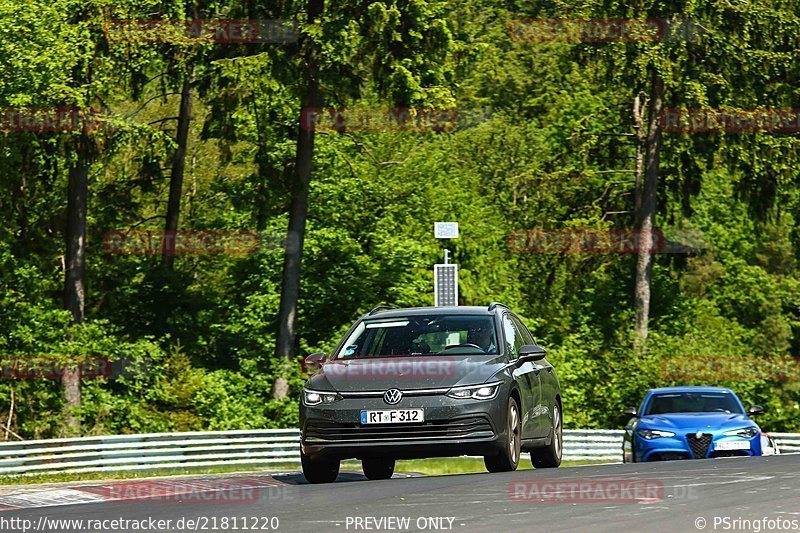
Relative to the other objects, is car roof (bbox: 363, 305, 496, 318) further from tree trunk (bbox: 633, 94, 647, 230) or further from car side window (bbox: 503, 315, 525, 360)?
tree trunk (bbox: 633, 94, 647, 230)

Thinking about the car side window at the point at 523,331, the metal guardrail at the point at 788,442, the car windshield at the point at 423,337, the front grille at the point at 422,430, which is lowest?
the metal guardrail at the point at 788,442

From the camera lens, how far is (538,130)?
224 ft

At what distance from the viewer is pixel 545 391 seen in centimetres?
1623

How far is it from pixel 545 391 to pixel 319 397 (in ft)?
10.8

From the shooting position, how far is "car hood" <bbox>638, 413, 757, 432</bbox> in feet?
65.2

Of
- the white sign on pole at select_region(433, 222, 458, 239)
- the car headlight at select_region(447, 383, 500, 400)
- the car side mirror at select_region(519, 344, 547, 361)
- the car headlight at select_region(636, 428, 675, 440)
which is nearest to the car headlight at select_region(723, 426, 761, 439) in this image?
the car headlight at select_region(636, 428, 675, 440)

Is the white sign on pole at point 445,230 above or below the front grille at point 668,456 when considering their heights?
above

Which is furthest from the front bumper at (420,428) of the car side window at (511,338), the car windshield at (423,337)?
the car side window at (511,338)

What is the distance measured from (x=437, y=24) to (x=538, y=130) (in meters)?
32.2

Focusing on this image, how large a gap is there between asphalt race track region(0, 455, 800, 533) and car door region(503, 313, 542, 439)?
1.08 m

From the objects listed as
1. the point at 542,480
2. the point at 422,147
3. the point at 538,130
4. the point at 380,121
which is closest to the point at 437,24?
the point at 380,121

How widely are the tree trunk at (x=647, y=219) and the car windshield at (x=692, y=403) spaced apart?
74.6 feet

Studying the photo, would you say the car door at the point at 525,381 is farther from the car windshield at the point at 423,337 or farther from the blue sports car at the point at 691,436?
the blue sports car at the point at 691,436

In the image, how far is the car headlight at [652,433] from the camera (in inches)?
785
